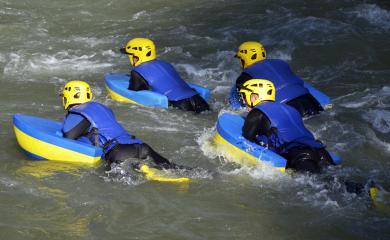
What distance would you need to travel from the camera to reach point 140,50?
405 inches

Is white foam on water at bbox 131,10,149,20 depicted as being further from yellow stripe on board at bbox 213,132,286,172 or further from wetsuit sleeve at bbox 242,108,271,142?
wetsuit sleeve at bbox 242,108,271,142

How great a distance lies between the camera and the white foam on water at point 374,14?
14.1 m

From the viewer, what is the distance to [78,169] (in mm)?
7887

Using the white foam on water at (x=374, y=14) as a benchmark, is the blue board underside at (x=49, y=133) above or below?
below

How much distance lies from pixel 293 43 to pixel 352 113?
11.6ft

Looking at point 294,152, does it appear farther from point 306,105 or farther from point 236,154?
point 306,105

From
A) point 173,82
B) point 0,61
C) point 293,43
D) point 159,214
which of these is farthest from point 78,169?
point 293,43

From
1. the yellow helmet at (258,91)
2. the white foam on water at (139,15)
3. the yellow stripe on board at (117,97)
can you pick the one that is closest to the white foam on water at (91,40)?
the white foam on water at (139,15)

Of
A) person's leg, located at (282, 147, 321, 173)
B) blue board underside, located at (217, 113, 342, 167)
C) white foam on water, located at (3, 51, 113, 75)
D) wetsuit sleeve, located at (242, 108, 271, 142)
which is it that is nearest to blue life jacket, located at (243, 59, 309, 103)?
blue board underside, located at (217, 113, 342, 167)

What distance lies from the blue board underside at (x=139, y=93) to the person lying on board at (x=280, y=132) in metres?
2.20

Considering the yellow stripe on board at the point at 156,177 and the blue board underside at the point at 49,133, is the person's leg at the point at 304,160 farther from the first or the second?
the blue board underside at the point at 49,133

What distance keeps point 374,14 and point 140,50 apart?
623 cm

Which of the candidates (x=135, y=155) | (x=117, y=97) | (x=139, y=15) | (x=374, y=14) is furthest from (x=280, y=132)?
(x=139, y=15)

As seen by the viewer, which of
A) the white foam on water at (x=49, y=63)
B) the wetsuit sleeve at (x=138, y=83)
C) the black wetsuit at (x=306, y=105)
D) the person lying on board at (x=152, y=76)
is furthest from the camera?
the white foam on water at (x=49, y=63)
